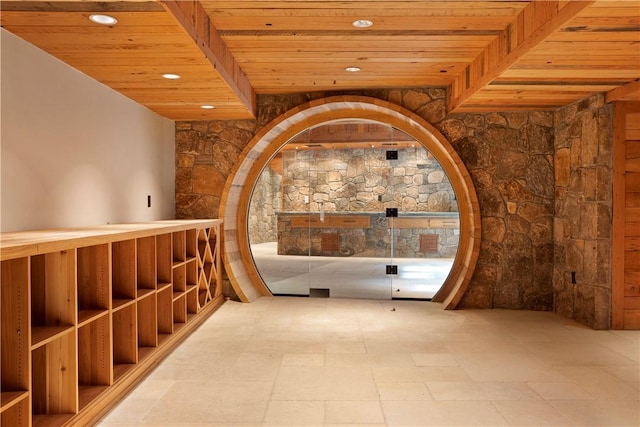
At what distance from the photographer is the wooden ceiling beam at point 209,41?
2.43 m

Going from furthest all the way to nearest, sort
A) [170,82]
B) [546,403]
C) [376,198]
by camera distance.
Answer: [376,198] → [170,82] → [546,403]

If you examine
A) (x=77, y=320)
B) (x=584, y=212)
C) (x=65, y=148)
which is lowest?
(x=77, y=320)

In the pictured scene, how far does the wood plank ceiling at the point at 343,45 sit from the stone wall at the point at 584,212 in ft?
0.80

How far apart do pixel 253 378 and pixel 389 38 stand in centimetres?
240

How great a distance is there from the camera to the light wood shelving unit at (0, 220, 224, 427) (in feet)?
6.04

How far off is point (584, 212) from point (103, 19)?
13.1 ft

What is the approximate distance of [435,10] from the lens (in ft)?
9.33

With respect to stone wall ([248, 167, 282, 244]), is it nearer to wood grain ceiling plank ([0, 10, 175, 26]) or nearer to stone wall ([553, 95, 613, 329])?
stone wall ([553, 95, 613, 329])

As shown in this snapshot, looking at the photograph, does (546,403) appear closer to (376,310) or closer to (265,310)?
(376,310)

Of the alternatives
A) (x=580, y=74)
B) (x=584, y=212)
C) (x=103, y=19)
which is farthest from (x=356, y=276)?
(x=103, y=19)

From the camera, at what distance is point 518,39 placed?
2924mm

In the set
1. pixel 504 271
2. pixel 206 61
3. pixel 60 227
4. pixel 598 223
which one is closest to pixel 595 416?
pixel 598 223

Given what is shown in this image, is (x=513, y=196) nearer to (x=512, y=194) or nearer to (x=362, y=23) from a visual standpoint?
(x=512, y=194)

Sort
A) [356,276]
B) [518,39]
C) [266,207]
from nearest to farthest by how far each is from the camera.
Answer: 1. [518,39]
2. [356,276]
3. [266,207]
